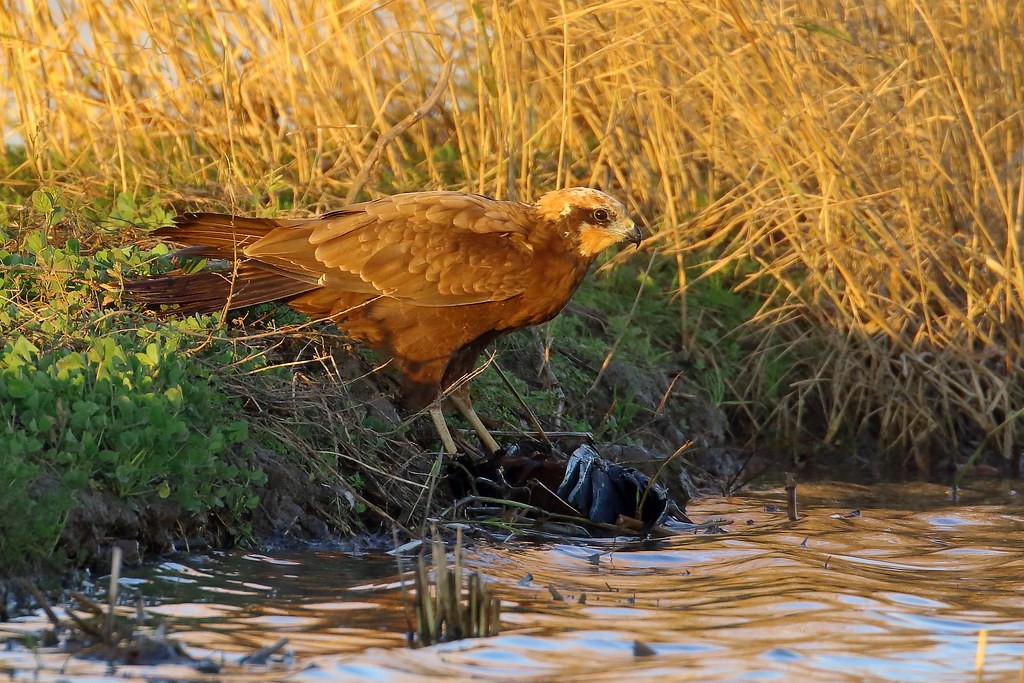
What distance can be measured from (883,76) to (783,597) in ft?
10.4

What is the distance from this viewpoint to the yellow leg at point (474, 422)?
5.19 metres

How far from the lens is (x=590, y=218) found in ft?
17.2

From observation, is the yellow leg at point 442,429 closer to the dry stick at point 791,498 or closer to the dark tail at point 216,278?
the dark tail at point 216,278

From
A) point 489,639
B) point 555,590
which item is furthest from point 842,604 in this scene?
point 489,639

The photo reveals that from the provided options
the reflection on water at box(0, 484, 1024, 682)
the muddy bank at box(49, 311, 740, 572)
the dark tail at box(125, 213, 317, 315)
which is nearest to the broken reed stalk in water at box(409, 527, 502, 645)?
the reflection on water at box(0, 484, 1024, 682)

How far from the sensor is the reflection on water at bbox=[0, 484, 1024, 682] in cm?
314

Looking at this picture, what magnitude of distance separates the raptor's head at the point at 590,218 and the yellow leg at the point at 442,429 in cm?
84

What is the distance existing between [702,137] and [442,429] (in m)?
2.65

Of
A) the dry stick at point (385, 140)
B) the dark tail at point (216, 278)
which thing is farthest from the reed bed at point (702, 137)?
the dark tail at point (216, 278)

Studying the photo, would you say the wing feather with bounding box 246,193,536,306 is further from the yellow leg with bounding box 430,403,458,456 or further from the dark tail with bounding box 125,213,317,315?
the yellow leg with bounding box 430,403,458,456

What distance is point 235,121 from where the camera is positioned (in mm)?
7137

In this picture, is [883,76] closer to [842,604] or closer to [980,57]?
[980,57]

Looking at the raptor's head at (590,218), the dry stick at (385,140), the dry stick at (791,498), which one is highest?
the dry stick at (385,140)

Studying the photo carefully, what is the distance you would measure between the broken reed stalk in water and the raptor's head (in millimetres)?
2143
